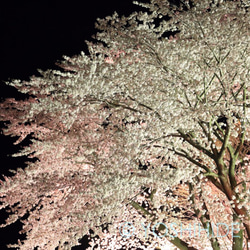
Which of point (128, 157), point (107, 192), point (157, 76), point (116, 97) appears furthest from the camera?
point (116, 97)

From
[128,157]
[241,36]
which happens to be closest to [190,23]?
[241,36]

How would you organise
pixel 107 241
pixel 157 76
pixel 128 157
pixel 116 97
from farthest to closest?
pixel 107 241, pixel 116 97, pixel 157 76, pixel 128 157

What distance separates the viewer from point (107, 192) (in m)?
3.73

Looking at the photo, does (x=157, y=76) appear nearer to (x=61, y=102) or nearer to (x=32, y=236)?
(x=61, y=102)

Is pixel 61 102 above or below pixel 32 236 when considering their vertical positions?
above

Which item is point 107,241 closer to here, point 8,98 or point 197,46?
point 8,98

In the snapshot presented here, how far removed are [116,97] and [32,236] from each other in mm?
3230

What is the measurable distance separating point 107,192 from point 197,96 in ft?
7.77

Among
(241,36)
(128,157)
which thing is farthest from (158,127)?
(241,36)

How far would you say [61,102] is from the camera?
3.96m

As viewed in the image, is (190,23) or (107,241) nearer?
(190,23)

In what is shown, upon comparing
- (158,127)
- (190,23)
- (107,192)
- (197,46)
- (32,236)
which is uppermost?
(190,23)

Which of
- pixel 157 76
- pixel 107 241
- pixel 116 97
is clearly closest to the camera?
pixel 157 76

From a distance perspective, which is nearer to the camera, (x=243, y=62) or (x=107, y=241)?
(x=243, y=62)
